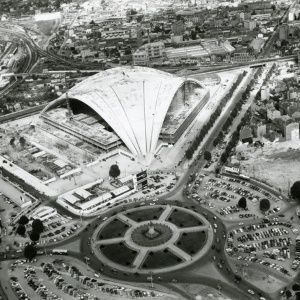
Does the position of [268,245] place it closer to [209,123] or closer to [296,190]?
[296,190]

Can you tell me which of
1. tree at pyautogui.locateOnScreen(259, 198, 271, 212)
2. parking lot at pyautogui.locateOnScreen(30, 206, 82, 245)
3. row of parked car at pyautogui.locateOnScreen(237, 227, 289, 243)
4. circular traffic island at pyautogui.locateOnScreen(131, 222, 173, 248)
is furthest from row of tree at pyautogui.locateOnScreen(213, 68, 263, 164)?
parking lot at pyautogui.locateOnScreen(30, 206, 82, 245)

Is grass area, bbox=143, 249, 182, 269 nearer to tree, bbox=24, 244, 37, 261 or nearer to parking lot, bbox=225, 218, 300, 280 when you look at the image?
parking lot, bbox=225, 218, 300, 280

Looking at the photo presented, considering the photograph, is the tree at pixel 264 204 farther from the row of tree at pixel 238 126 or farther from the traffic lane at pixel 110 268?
the row of tree at pixel 238 126

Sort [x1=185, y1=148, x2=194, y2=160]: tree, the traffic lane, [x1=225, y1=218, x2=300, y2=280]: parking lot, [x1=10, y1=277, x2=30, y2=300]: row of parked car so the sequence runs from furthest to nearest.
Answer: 1. [x1=185, y1=148, x2=194, y2=160]: tree
2. the traffic lane
3. [x1=225, y1=218, x2=300, y2=280]: parking lot
4. [x1=10, y1=277, x2=30, y2=300]: row of parked car

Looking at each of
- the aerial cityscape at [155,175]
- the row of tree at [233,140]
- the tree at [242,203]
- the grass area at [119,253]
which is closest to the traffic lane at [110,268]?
the aerial cityscape at [155,175]

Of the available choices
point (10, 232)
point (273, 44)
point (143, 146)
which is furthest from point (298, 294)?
point (273, 44)

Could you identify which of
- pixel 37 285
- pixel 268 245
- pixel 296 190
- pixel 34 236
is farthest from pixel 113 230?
pixel 296 190
